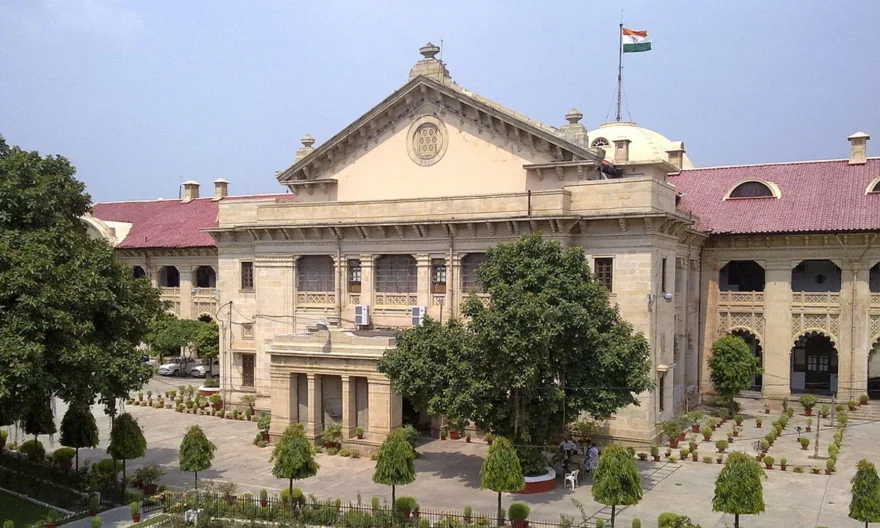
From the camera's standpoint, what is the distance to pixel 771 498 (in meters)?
24.5

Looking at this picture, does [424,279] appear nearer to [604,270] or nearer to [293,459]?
[604,270]

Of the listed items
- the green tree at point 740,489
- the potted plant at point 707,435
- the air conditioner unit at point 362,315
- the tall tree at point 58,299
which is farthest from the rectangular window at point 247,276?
the green tree at point 740,489

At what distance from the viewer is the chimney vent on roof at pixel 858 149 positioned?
1592 inches

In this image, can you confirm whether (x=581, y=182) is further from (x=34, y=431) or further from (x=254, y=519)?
(x=34, y=431)

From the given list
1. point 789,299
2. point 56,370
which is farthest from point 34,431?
point 789,299

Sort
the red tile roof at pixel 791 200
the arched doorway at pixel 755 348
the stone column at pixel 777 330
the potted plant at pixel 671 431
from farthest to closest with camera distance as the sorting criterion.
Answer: the arched doorway at pixel 755 348 → the stone column at pixel 777 330 → the red tile roof at pixel 791 200 → the potted plant at pixel 671 431

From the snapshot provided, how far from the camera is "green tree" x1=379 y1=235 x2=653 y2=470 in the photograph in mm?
24422

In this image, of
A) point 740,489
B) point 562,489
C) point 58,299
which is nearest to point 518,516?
point 562,489

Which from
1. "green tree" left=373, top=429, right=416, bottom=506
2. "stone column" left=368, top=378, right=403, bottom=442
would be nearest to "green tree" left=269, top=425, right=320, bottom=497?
"green tree" left=373, top=429, right=416, bottom=506

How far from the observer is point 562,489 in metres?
26.1

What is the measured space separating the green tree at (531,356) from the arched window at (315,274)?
11340 mm

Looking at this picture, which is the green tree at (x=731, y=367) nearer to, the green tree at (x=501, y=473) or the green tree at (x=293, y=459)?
the green tree at (x=501, y=473)

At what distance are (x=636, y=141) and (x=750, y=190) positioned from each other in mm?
8723

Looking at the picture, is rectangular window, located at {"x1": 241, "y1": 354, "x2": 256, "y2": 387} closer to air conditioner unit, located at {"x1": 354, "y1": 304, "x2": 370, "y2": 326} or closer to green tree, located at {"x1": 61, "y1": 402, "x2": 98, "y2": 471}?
air conditioner unit, located at {"x1": 354, "y1": 304, "x2": 370, "y2": 326}
